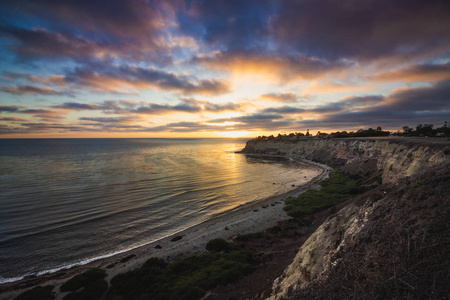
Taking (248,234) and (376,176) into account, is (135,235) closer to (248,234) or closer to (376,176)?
(248,234)

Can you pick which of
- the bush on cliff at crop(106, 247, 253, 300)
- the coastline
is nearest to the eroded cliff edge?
the bush on cliff at crop(106, 247, 253, 300)

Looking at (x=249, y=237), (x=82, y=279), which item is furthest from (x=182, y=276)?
(x=249, y=237)

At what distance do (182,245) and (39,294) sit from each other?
1088 centimetres

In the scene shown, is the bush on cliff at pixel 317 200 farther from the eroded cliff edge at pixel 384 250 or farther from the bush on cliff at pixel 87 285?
the bush on cliff at pixel 87 285

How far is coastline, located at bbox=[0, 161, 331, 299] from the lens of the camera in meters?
15.4

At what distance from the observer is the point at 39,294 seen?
13773 mm

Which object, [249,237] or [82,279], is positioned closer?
[82,279]

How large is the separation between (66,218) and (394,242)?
36.0 metres

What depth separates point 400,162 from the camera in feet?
94.2

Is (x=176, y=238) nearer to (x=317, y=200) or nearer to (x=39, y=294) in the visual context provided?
(x=39, y=294)

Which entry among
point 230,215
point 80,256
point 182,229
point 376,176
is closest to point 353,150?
point 376,176

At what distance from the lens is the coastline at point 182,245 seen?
15.4m

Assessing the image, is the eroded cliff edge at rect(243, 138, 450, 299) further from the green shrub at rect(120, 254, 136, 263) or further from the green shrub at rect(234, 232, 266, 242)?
the green shrub at rect(120, 254, 136, 263)

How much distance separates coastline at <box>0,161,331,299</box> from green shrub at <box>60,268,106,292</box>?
510mm
